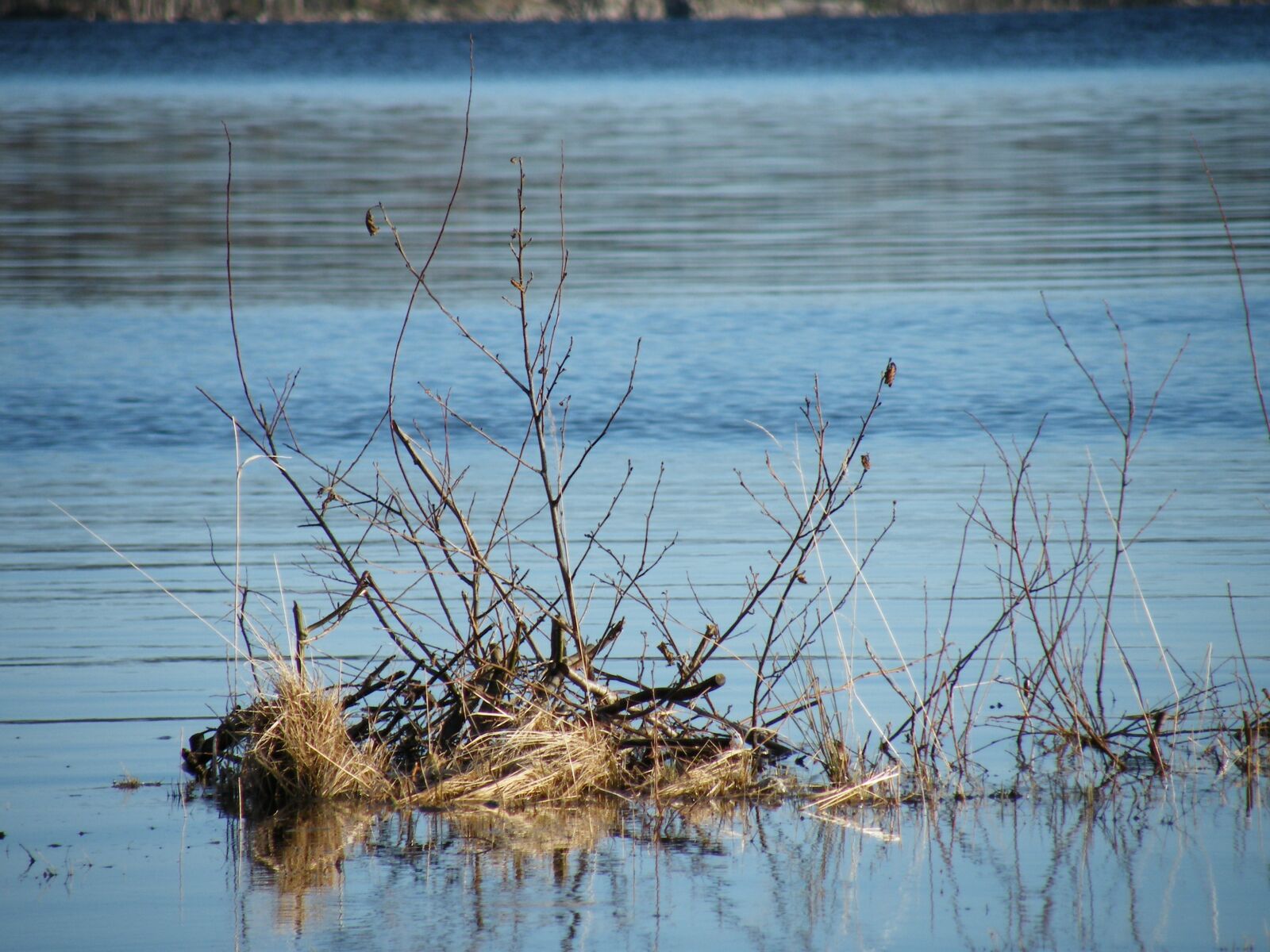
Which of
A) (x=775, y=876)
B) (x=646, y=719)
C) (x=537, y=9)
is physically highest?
(x=537, y=9)

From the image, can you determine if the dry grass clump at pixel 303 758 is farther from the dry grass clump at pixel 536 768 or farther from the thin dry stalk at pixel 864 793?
the thin dry stalk at pixel 864 793

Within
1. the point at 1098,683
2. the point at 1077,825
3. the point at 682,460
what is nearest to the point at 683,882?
the point at 1077,825

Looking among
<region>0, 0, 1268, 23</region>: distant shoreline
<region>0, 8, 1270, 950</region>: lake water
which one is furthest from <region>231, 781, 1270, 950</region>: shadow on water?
<region>0, 0, 1268, 23</region>: distant shoreline

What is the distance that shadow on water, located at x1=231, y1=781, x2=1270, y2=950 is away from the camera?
491 centimetres

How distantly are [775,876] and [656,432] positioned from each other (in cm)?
730

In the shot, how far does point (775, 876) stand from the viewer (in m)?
5.31

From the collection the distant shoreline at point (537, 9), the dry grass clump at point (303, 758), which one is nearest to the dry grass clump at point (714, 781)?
the dry grass clump at point (303, 758)

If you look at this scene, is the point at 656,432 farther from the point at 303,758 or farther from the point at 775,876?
the point at 775,876

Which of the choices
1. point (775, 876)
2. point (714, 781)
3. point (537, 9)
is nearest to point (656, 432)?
point (714, 781)

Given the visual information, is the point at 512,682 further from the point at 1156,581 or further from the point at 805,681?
the point at 1156,581

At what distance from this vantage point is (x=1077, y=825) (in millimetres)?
5676

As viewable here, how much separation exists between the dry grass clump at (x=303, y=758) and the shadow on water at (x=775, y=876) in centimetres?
13

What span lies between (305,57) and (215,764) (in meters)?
78.0

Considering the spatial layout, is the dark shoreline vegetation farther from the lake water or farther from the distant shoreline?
the distant shoreline
